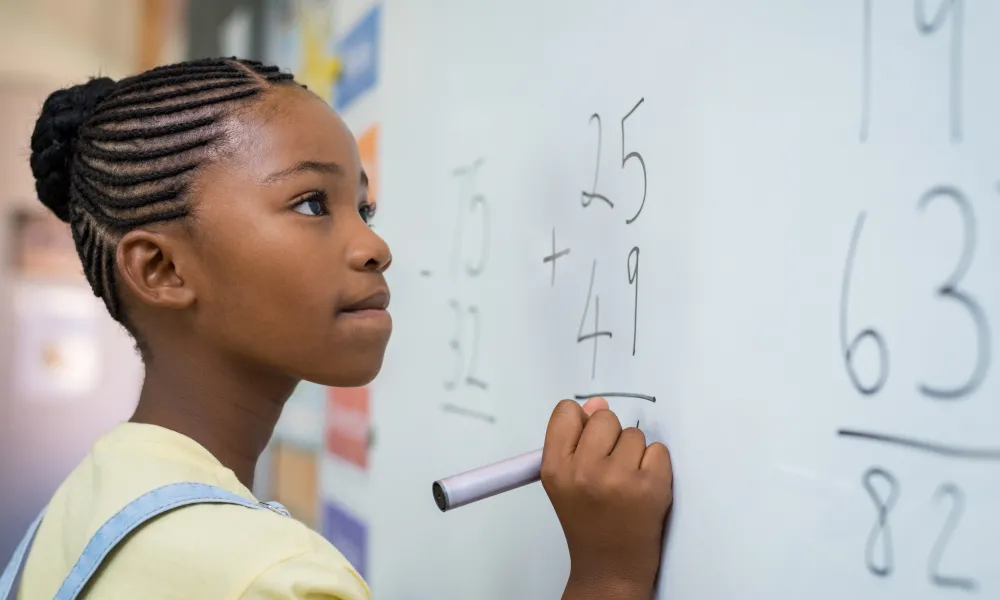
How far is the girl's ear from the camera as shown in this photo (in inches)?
18.7

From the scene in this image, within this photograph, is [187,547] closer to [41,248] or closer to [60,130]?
[60,130]

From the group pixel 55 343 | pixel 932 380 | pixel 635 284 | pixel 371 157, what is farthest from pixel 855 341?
pixel 55 343

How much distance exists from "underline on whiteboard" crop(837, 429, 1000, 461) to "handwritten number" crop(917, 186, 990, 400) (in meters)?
0.02

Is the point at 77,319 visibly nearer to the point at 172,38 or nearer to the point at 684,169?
the point at 172,38

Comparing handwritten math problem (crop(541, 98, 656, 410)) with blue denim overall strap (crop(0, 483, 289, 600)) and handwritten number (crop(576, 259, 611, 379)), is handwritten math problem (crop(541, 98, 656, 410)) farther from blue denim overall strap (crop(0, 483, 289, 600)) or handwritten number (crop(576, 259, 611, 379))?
blue denim overall strap (crop(0, 483, 289, 600))

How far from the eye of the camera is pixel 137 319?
20.2 inches

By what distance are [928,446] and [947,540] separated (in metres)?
0.03

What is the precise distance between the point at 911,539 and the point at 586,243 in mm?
256

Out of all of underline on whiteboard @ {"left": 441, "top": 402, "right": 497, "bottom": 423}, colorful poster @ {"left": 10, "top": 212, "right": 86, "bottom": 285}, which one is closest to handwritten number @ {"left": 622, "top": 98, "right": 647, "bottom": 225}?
underline on whiteboard @ {"left": 441, "top": 402, "right": 497, "bottom": 423}

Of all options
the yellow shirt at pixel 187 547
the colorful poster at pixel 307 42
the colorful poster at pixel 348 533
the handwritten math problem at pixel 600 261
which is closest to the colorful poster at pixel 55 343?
the colorful poster at pixel 307 42

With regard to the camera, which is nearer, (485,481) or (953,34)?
(953,34)

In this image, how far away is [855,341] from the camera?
326 millimetres

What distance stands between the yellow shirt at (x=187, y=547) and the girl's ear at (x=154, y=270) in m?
0.08

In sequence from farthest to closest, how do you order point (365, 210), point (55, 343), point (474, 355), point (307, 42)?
1. point (55, 343)
2. point (307, 42)
3. point (474, 355)
4. point (365, 210)
